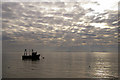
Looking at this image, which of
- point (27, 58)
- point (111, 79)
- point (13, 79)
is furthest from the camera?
point (27, 58)

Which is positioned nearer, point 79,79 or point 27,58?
point 79,79

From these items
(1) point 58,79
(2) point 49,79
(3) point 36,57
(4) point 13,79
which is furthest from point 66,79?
(3) point 36,57

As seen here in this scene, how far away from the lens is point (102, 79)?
41812 mm

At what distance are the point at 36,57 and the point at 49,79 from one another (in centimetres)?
8006

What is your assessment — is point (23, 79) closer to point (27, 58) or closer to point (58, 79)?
point (58, 79)

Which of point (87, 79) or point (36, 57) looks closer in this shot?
point (87, 79)

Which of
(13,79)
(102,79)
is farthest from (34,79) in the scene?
(102,79)

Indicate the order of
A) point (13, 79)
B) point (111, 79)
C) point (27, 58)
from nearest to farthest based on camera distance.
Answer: point (13, 79)
point (111, 79)
point (27, 58)

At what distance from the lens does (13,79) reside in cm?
3956

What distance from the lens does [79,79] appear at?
40719mm

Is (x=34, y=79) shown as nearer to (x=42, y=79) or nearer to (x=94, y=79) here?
(x=42, y=79)

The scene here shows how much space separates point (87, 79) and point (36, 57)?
81.9 meters

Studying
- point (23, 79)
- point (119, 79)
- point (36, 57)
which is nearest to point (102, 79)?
point (119, 79)

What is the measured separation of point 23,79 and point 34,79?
10.7 ft
